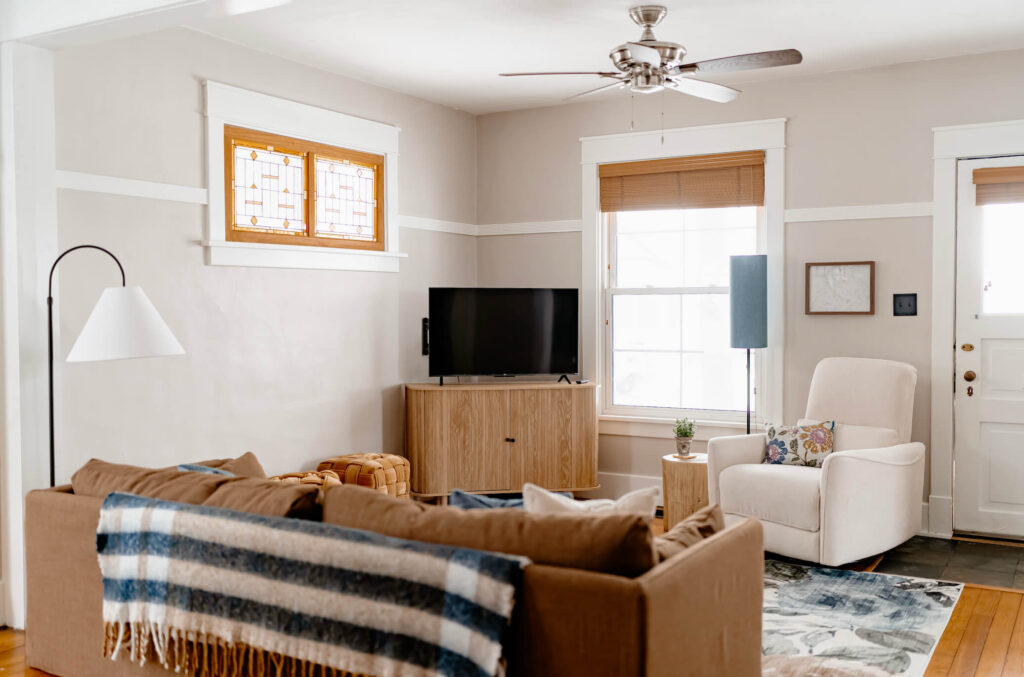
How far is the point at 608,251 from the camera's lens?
586cm

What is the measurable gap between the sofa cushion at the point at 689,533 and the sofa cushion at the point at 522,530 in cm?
13

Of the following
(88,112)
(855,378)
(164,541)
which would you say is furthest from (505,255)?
(164,541)

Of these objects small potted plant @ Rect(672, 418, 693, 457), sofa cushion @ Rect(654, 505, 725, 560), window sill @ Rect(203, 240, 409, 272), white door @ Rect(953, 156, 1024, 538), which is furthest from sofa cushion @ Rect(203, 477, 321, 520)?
white door @ Rect(953, 156, 1024, 538)

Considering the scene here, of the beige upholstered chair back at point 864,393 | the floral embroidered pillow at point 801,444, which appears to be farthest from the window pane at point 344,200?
the beige upholstered chair back at point 864,393

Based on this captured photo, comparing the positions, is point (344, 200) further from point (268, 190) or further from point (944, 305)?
point (944, 305)

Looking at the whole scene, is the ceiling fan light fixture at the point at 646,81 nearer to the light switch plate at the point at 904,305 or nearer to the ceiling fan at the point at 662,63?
the ceiling fan at the point at 662,63

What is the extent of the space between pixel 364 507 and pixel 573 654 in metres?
0.69

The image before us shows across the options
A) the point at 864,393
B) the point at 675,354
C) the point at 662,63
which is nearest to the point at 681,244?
the point at 675,354

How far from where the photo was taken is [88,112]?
148 inches

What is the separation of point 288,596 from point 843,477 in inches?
109

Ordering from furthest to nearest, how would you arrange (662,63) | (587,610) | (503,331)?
(503,331)
(662,63)
(587,610)

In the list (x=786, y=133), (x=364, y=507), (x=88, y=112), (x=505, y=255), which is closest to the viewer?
(x=364, y=507)

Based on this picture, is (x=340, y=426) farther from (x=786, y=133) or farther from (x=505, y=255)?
(x=786, y=133)

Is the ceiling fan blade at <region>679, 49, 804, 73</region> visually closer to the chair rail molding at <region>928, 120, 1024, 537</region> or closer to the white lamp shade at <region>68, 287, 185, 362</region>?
the chair rail molding at <region>928, 120, 1024, 537</region>
